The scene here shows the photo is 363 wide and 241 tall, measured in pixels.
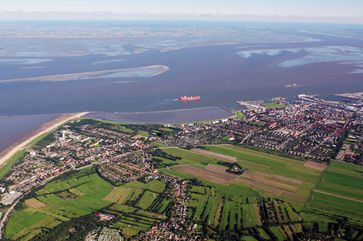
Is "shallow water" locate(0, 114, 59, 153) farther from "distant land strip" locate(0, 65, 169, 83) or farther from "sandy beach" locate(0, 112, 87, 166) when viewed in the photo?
"distant land strip" locate(0, 65, 169, 83)

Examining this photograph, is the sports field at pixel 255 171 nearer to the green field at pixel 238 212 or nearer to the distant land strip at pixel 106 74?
the green field at pixel 238 212

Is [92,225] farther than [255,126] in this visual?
No

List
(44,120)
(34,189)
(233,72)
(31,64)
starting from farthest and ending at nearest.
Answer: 1. (31,64)
2. (233,72)
3. (44,120)
4. (34,189)

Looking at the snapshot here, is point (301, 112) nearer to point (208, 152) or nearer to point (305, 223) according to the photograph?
point (208, 152)

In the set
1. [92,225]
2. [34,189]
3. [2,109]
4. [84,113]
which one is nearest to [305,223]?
[92,225]

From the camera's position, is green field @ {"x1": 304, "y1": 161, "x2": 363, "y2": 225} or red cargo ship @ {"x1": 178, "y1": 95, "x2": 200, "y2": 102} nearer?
green field @ {"x1": 304, "y1": 161, "x2": 363, "y2": 225}

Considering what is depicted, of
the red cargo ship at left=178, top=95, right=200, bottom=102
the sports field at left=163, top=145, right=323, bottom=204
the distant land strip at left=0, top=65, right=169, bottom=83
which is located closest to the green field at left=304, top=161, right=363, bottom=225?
Answer: the sports field at left=163, top=145, right=323, bottom=204

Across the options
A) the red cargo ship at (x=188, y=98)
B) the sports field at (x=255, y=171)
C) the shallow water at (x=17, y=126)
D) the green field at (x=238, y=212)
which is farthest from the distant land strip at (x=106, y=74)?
the green field at (x=238, y=212)

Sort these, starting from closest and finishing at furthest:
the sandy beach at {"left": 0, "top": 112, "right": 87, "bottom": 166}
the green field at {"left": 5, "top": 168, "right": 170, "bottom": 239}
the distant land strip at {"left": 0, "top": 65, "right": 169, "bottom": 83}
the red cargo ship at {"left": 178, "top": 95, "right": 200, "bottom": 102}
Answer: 1. the green field at {"left": 5, "top": 168, "right": 170, "bottom": 239}
2. the sandy beach at {"left": 0, "top": 112, "right": 87, "bottom": 166}
3. the red cargo ship at {"left": 178, "top": 95, "right": 200, "bottom": 102}
4. the distant land strip at {"left": 0, "top": 65, "right": 169, "bottom": 83}
